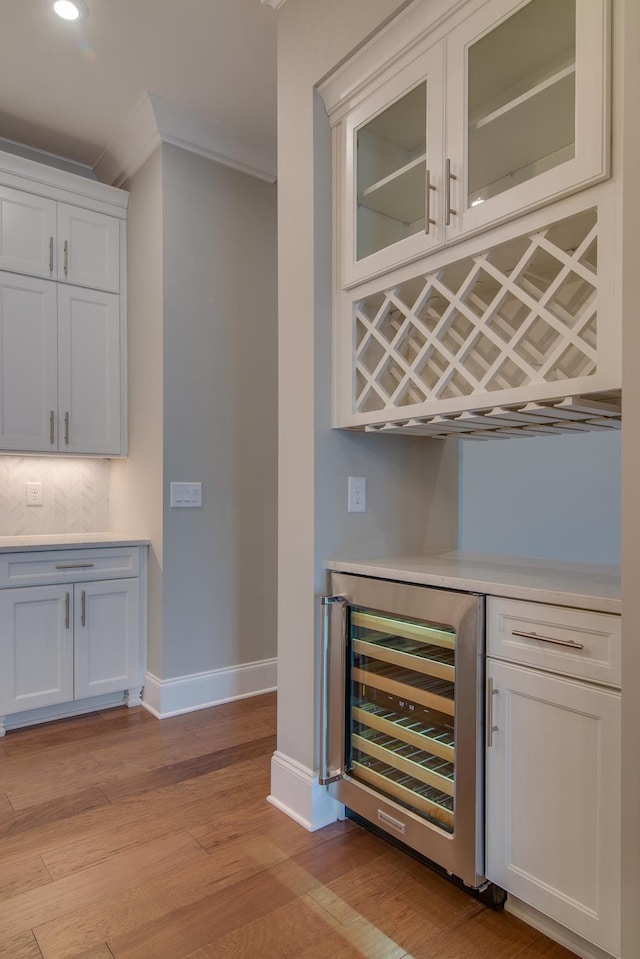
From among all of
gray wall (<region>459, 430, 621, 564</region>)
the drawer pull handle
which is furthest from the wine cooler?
gray wall (<region>459, 430, 621, 564</region>)

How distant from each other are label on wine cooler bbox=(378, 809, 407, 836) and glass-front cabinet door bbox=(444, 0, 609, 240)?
172cm

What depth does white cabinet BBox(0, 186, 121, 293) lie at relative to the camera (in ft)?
10.3

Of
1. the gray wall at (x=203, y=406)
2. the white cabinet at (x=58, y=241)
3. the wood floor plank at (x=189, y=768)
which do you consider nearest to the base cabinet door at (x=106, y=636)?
the gray wall at (x=203, y=406)

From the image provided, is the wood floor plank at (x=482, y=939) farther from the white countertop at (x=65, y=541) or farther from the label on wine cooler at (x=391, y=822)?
the white countertop at (x=65, y=541)

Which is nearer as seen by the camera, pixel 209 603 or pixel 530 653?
pixel 530 653

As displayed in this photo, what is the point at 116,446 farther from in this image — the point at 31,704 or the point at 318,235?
the point at 318,235

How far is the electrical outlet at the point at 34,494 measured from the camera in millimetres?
3445

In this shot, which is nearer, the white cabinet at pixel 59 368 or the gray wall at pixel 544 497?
the gray wall at pixel 544 497

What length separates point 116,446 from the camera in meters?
3.46

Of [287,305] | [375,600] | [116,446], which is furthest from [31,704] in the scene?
[287,305]

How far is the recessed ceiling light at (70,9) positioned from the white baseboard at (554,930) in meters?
3.41

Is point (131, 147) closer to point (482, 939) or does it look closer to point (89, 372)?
point (89, 372)

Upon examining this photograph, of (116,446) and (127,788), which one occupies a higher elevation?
(116,446)

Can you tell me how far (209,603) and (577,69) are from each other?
2.73 metres
